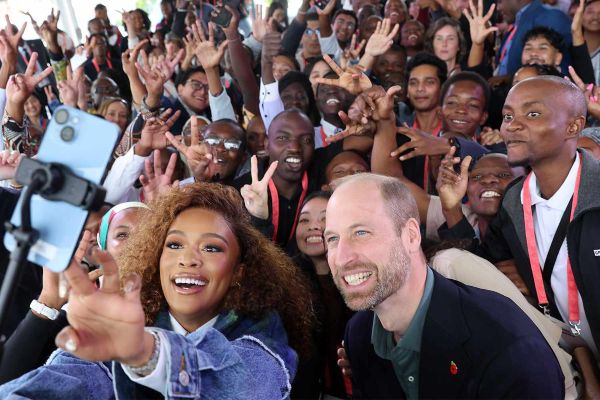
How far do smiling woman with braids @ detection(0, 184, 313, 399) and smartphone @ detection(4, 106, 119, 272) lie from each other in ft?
0.66

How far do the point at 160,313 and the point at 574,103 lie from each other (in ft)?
6.10

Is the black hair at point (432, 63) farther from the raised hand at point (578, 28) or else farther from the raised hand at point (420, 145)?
the raised hand at point (420, 145)

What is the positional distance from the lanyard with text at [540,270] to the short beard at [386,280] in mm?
796

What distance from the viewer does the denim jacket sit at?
1.40 m

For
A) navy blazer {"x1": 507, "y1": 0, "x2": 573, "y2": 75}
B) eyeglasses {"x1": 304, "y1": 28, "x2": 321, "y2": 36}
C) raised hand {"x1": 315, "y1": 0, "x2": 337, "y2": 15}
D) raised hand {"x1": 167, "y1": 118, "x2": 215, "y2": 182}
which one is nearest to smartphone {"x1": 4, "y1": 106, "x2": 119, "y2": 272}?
raised hand {"x1": 167, "y1": 118, "x2": 215, "y2": 182}

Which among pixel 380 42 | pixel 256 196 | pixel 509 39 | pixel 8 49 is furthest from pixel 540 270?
pixel 509 39

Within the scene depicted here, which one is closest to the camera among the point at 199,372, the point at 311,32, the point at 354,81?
the point at 199,372

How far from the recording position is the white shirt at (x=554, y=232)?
2467 mm

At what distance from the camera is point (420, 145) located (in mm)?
3477

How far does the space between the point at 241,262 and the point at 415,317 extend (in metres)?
0.59

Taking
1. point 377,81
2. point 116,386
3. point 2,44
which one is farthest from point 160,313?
point 377,81

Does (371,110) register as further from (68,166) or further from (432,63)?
(68,166)

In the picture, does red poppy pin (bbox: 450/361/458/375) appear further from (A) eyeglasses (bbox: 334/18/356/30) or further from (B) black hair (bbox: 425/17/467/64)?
(A) eyeglasses (bbox: 334/18/356/30)

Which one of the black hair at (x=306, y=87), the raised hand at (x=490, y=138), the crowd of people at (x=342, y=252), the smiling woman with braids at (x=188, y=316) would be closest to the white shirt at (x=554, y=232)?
the crowd of people at (x=342, y=252)
